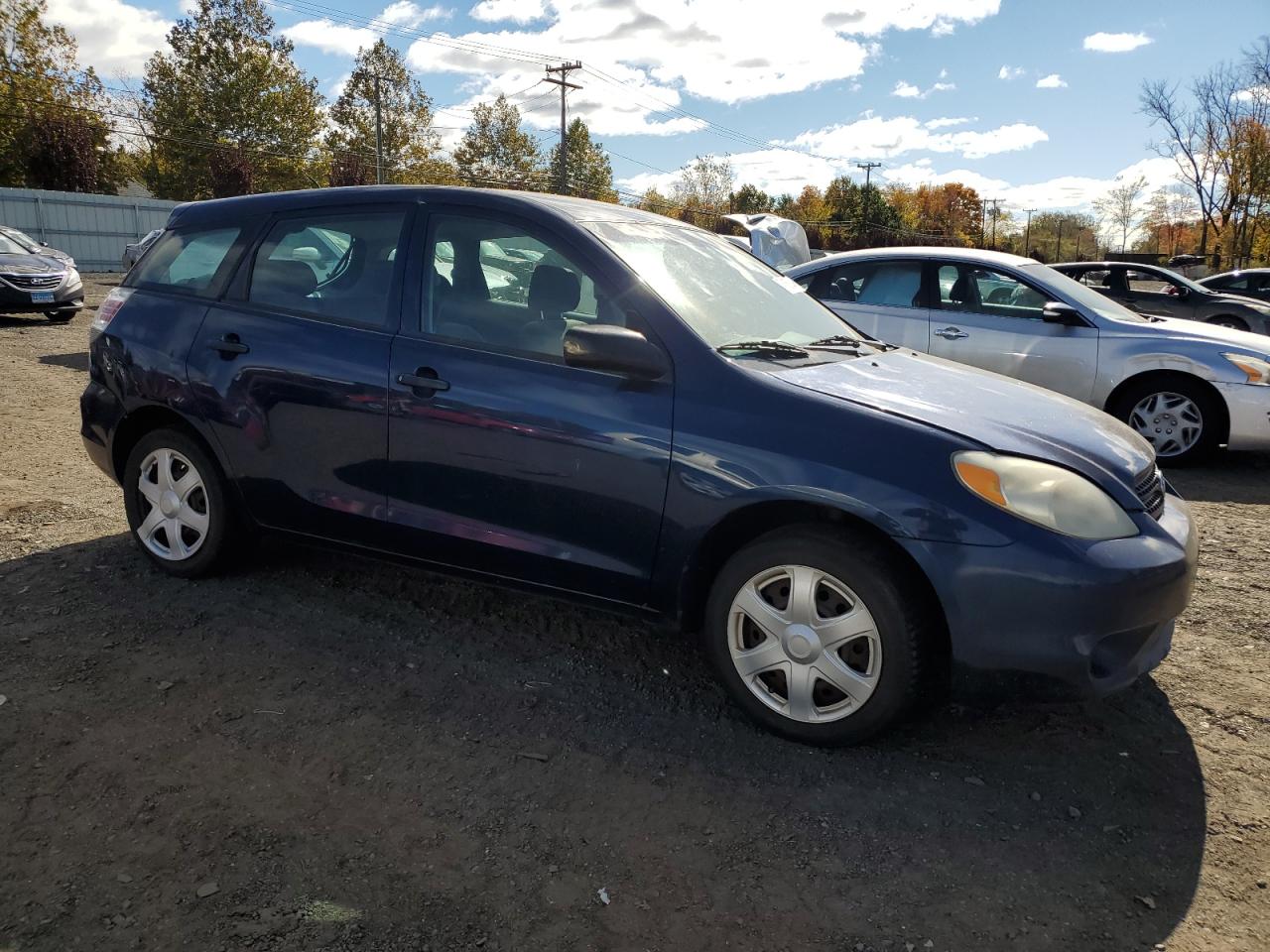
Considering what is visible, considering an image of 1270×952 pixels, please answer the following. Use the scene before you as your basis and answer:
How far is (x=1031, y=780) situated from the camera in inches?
116

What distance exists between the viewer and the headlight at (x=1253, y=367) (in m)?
6.88

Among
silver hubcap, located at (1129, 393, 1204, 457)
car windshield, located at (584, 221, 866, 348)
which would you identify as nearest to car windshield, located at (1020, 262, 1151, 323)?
silver hubcap, located at (1129, 393, 1204, 457)

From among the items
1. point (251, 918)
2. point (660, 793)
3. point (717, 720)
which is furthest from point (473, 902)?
point (717, 720)

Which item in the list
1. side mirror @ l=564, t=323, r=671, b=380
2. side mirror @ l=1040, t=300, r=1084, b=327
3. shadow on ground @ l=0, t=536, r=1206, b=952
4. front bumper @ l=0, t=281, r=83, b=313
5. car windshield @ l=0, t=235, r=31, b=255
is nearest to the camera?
shadow on ground @ l=0, t=536, r=1206, b=952

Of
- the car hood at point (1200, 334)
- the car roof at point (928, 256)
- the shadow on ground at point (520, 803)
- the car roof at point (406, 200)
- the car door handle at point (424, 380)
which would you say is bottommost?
the shadow on ground at point (520, 803)

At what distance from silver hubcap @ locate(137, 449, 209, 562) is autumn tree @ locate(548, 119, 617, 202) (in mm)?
69296

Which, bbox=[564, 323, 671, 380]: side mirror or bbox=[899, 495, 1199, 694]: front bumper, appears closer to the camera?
bbox=[899, 495, 1199, 694]: front bumper

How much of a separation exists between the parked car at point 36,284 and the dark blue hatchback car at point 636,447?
12416 mm

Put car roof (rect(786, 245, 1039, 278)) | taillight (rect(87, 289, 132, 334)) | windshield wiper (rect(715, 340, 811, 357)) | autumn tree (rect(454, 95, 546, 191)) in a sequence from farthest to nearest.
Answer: autumn tree (rect(454, 95, 546, 191))
car roof (rect(786, 245, 1039, 278))
taillight (rect(87, 289, 132, 334))
windshield wiper (rect(715, 340, 811, 357))

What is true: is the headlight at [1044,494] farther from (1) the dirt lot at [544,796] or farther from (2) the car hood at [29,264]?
(2) the car hood at [29,264]

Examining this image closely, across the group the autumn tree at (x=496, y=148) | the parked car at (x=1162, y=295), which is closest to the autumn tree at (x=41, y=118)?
the autumn tree at (x=496, y=148)

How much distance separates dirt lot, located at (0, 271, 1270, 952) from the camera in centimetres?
229

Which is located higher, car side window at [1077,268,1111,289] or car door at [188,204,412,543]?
car side window at [1077,268,1111,289]

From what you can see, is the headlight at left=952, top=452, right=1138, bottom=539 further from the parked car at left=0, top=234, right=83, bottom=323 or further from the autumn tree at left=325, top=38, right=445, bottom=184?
the autumn tree at left=325, top=38, right=445, bottom=184
